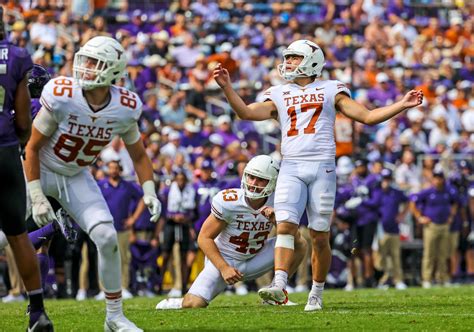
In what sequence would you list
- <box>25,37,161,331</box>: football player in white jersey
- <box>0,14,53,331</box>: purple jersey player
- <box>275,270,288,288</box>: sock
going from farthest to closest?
<box>275,270,288,288</box>: sock → <box>25,37,161,331</box>: football player in white jersey → <box>0,14,53,331</box>: purple jersey player

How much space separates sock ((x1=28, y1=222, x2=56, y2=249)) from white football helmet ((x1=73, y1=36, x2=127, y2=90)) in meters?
2.27

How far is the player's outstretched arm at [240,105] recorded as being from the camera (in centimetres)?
899

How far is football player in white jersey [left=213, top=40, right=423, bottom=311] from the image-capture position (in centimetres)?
889

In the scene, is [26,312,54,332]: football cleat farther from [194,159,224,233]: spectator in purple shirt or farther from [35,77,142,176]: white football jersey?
[194,159,224,233]: spectator in purple shirt

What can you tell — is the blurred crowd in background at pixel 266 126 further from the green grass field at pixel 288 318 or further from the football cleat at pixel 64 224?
the green grass field at pixel 288 318

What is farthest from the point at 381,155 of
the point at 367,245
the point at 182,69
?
the point at 182,69

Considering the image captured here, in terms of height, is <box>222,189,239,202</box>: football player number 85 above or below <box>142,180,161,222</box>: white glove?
below

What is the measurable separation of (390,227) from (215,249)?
7653 mm

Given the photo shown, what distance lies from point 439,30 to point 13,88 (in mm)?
17859

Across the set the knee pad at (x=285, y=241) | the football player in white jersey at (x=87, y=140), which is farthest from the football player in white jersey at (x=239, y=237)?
the football player in white jersey at (x=87, y=140)

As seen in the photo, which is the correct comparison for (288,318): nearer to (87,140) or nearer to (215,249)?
(215,249)

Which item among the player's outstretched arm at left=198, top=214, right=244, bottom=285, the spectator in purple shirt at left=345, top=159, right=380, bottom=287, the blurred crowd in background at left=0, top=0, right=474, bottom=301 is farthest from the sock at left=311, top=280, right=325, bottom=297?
the spectator in purple shirt at left=345, top=159, right=380, bottom=287

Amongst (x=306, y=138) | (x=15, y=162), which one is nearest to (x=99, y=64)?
(x=15, y=162)

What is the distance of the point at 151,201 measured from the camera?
23.9 feet
